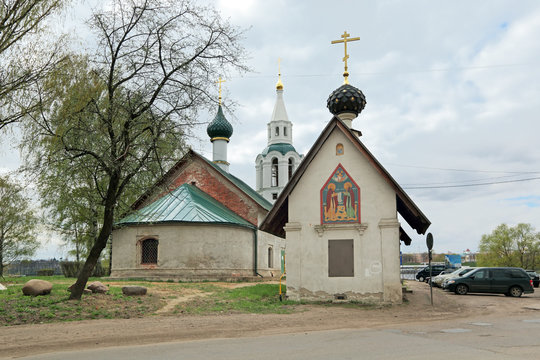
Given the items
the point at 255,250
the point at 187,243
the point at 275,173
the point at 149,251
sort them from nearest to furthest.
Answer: the point at 187,243 < the point at 149,251 < the point at 255,250 < the point at 275,173

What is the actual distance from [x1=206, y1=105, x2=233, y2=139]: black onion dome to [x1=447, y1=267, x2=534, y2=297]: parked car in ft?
72.1

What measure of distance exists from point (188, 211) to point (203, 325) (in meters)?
15.3

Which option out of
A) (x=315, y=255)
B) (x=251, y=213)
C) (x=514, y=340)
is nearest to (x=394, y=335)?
(x=514, y=340)

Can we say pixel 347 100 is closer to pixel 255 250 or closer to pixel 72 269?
pixel 255 250

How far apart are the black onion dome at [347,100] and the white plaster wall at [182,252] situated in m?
10.0

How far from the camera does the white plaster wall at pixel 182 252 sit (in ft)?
81.0

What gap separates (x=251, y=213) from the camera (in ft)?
98.1

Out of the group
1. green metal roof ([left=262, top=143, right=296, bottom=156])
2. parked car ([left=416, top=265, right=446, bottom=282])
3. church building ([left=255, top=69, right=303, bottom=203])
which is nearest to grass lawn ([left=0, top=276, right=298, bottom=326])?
church building ([left=255, top=69, right=303, bottom=203])

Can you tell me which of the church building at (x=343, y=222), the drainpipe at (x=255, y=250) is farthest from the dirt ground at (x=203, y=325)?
the drainpipe at (x=255, y=250)

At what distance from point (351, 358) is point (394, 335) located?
9.73 feet

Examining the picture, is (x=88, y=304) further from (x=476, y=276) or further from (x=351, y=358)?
(x=476, y=276)

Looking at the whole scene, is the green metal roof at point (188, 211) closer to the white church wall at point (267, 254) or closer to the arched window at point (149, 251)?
the arched window at point (149, 251)

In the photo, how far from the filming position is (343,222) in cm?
1683

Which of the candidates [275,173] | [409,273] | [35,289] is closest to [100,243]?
[35,289]
